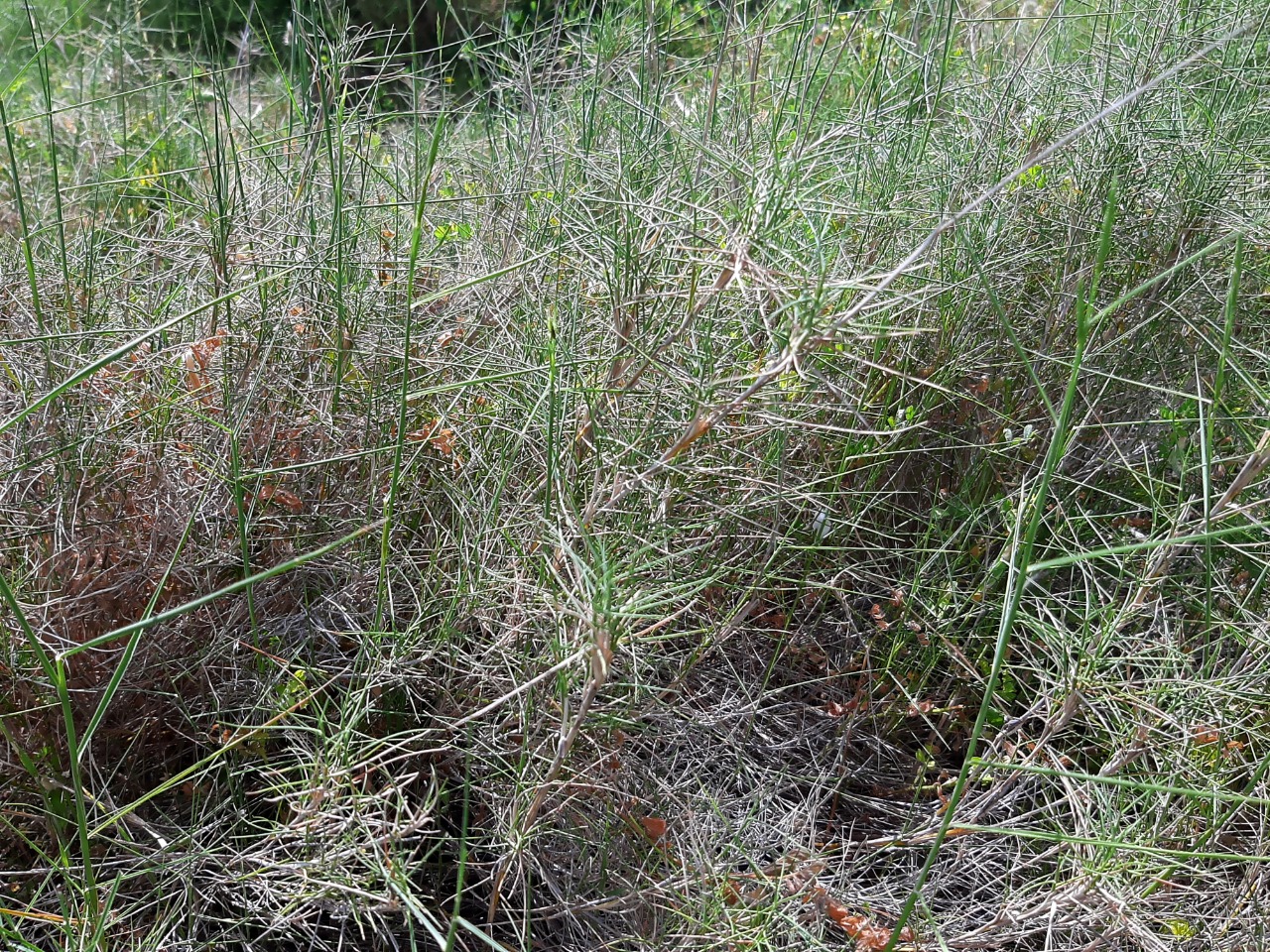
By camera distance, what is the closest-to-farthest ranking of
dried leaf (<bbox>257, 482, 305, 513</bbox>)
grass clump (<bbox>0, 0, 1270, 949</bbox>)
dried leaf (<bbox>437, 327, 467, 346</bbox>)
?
grass clump (<bbox>0, 0, 1270, 949</bbox>), dried leaf (<bbox>257, 482, 305, 513</bbox>), dried leaf (<bbox>437, 327, 467, 346</bbox>)

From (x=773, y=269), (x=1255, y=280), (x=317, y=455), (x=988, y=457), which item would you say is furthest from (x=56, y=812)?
(x=1255, y=280)

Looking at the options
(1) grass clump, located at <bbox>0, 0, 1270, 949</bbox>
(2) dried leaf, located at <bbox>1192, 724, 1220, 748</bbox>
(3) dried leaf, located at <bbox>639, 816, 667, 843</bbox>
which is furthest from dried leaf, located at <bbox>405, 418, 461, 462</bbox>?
(2) dried leaf, located at <bbox>1192, 724, 1220, 748</bbox>

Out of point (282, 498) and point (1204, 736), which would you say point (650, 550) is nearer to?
point (282, 498)

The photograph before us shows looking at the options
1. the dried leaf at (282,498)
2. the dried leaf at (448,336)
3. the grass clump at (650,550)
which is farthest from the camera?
the dried leaf at (448,336)

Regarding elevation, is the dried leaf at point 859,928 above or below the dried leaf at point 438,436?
below

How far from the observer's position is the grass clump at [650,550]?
1207 mm

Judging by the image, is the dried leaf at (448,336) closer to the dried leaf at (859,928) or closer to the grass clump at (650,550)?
the grass clump at (650,550)

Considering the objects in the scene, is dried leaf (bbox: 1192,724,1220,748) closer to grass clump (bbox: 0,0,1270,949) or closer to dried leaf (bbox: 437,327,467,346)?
grass clump (bbox: 0,0,1270,949)

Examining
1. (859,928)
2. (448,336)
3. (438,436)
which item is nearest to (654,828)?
(859,928)

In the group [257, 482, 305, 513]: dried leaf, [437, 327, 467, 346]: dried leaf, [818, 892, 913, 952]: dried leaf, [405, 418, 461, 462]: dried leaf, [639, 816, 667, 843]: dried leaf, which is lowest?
[818, 892, 913, 952]: dried leaf

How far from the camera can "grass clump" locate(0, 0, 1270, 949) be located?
1207mm

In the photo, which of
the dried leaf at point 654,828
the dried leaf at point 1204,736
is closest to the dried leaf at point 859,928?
the dried leaf at point 654,828

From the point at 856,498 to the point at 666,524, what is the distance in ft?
1.51

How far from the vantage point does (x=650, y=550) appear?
51.1 inches
